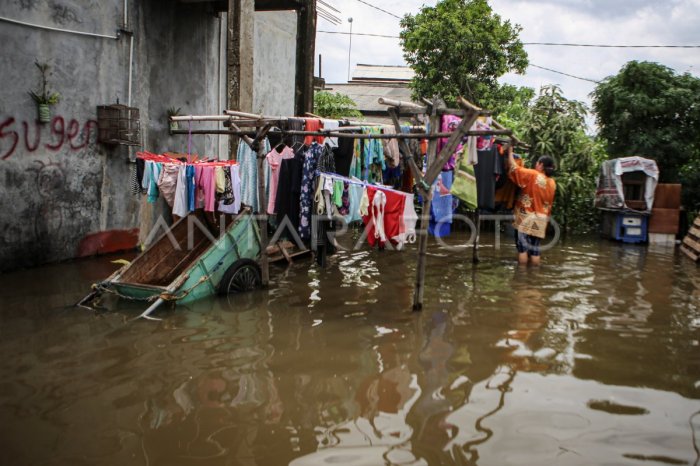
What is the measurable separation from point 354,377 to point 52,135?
254 inches

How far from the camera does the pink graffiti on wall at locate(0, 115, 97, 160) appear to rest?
26.4 feet

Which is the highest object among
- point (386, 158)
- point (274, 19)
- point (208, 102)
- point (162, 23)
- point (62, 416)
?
point (274, 19)

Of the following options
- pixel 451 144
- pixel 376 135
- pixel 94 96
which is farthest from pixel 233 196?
pixel 94 96

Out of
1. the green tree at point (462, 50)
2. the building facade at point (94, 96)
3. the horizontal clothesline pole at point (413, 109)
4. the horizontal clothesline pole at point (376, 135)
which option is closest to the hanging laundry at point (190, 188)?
the horizontal clothesline pole at point (376, 135)

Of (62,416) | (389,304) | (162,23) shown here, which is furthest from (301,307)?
(162,23)

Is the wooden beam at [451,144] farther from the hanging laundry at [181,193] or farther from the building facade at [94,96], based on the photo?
the building facade at [94,96]

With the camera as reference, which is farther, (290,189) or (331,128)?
(331,128)

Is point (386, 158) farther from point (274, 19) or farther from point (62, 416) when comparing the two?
point (274, 19)

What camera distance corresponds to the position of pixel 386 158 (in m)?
8.97

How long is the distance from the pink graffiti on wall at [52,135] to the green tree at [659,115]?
11.7 metres

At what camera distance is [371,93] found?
30.0 meters

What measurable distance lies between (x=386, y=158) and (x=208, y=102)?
5.20m

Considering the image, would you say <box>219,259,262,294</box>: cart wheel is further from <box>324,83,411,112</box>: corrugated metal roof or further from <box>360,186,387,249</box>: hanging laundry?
<box>324,83,411,112</box>: corrugated metal roof

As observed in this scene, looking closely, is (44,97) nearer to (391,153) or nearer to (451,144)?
(391,153)
